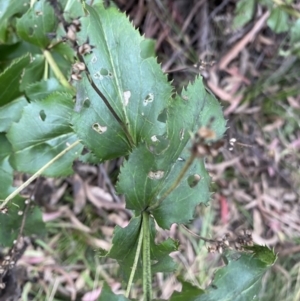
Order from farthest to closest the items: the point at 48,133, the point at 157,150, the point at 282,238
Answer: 1. the point at 282,238
2. the point at 48,133
3. the point at 157,150

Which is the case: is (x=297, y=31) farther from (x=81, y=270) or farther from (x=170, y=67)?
(x=81, y=270)

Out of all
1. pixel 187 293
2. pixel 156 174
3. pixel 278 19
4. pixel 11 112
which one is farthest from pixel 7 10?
pixel 278 19

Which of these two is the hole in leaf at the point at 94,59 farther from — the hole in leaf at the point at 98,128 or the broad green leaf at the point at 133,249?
the broad green leaf at the point at 133,249

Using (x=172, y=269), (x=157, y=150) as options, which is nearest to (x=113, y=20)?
(x=157, y=150)

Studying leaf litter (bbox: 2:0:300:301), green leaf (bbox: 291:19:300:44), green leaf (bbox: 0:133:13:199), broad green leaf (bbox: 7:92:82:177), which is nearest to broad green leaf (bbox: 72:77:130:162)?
broad green leaf (bbox: 7:92:82:177)

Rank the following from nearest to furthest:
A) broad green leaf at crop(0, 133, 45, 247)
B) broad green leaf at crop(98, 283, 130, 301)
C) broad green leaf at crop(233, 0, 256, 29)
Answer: broad green leaf at crop(98, 283, 130, 301)
broad green leaf at crop(0, 133, 45, 247)
broad green leaf at crop(233, 0, 256, 29)

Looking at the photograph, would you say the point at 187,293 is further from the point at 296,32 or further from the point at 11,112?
the point at 296,32

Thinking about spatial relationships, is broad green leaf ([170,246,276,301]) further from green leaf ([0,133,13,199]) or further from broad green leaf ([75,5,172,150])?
green leaf ([0,133,13,199])
